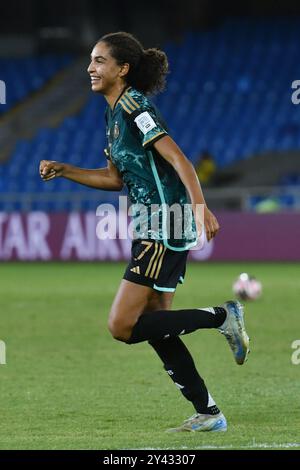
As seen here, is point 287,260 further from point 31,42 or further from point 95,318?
point 31,42

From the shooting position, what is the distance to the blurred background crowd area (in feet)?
80.4

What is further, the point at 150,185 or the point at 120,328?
the point at 150,185

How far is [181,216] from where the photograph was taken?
647cm

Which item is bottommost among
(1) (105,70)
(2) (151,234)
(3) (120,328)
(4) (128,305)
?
(3) (120,328)

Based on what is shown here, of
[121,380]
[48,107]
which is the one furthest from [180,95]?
[121,380]

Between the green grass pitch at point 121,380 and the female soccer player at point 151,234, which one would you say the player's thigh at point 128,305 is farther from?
the green grass pitch at point 121,380

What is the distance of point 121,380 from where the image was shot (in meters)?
8.59

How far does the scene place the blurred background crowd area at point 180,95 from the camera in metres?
24.5

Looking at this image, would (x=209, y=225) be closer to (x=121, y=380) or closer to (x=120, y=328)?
(x=120, y=328)

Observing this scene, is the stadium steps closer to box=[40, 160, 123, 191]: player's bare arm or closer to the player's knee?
box=[40, 160, 123, 191]: player's bare arm

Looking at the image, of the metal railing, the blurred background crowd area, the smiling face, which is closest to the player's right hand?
the smiling face

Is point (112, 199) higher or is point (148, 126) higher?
point (148, 126)

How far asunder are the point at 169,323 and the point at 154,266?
1.11ft

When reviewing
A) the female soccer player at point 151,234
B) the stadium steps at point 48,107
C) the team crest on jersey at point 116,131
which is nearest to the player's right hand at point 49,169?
the female soccer player at point 151,234
